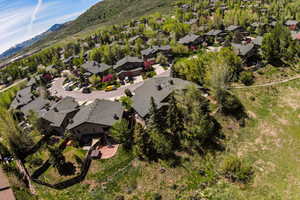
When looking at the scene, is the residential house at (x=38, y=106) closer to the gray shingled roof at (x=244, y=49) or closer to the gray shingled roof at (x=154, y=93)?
the gray shingled roof at (x=154, y=93)

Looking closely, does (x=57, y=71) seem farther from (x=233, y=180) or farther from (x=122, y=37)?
(x=233, y=180)

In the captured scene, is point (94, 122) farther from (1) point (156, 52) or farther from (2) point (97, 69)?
(1) point (156, 52)

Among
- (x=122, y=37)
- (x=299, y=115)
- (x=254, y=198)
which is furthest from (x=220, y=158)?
(x=122, y=37)

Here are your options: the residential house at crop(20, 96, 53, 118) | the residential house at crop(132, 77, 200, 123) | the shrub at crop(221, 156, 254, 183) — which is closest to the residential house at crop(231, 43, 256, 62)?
the residential house at crop(132, 77, 200, 123)

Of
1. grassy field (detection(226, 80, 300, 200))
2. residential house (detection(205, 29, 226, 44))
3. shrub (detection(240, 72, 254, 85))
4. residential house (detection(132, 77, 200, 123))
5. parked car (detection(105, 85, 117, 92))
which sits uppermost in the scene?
residential house (detection(205, 29, 226, 44))

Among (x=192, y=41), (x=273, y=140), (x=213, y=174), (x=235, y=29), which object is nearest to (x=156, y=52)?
(x=192, y=41)

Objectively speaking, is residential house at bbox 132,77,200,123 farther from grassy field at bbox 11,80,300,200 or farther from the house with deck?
the house with deck

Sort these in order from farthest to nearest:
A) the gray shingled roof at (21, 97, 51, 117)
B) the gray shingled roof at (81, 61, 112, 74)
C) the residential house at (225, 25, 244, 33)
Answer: the residential house at (225, 25, 244, 33)
the gray shingled roof at (81, 61, 112, 74)
the gray shingled roof at (21, 97, 51, 117)
